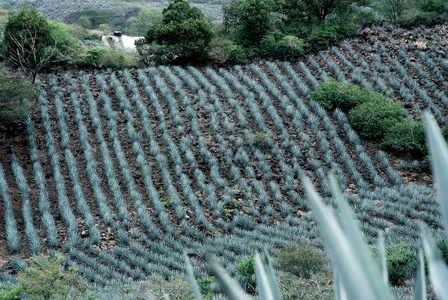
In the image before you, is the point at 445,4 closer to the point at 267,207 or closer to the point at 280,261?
the point at 267,207

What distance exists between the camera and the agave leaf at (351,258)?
625 millimetres

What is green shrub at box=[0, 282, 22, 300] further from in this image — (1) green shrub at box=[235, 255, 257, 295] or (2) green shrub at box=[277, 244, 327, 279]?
(2) green shrub at box=[277, 244, 327, 279]

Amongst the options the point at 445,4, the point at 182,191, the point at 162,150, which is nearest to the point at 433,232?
the point at 182,191

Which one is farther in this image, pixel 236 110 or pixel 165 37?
pixel 165 37

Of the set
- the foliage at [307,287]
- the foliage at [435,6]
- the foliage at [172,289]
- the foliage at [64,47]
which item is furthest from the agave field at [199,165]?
the foliage at [435,6]

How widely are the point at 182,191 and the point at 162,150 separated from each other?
1.40 m

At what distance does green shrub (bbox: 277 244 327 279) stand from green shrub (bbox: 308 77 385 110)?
5.82m

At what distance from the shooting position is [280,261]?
5008mm

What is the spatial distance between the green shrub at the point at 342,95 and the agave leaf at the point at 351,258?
978 cm

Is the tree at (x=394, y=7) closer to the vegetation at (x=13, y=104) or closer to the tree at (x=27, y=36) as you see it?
the tree at (x=27, y=36)

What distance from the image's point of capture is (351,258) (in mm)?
633

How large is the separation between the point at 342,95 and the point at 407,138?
1.98 meters

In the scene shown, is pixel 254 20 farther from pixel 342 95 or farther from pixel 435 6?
pixel 435 6

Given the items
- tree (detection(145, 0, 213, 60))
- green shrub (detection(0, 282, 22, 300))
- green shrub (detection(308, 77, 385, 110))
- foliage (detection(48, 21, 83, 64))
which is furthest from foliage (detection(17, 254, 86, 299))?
tree (detection(145, 0, 213, 60))
